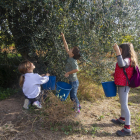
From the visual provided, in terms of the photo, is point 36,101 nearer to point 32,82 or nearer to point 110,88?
point 32,82

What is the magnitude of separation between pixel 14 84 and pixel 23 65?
176cm

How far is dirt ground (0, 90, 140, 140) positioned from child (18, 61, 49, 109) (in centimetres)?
27

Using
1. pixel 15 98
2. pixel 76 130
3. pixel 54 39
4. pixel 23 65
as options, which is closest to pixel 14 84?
pixel 15 98

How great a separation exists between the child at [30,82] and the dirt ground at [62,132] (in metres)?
0.27

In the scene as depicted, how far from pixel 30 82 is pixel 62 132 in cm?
119

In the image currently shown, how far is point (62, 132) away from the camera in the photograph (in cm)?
254

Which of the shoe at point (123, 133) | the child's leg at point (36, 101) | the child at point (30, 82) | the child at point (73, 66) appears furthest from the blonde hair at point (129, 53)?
the child's leg at point (36, 101)

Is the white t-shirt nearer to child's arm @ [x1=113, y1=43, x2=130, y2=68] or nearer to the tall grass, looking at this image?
the tall grass

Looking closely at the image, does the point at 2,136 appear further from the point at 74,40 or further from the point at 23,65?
the point at 74,40

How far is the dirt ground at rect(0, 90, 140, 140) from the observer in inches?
95.5

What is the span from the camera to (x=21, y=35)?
3330 mm

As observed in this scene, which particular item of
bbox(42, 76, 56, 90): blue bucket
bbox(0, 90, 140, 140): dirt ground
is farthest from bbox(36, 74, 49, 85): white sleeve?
bbox(0, 90, 140, 140): dirt ground

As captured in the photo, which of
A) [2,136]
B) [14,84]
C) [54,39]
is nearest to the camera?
[2,136]

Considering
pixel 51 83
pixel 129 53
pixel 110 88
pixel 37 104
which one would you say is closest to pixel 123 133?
pixel 110 88
